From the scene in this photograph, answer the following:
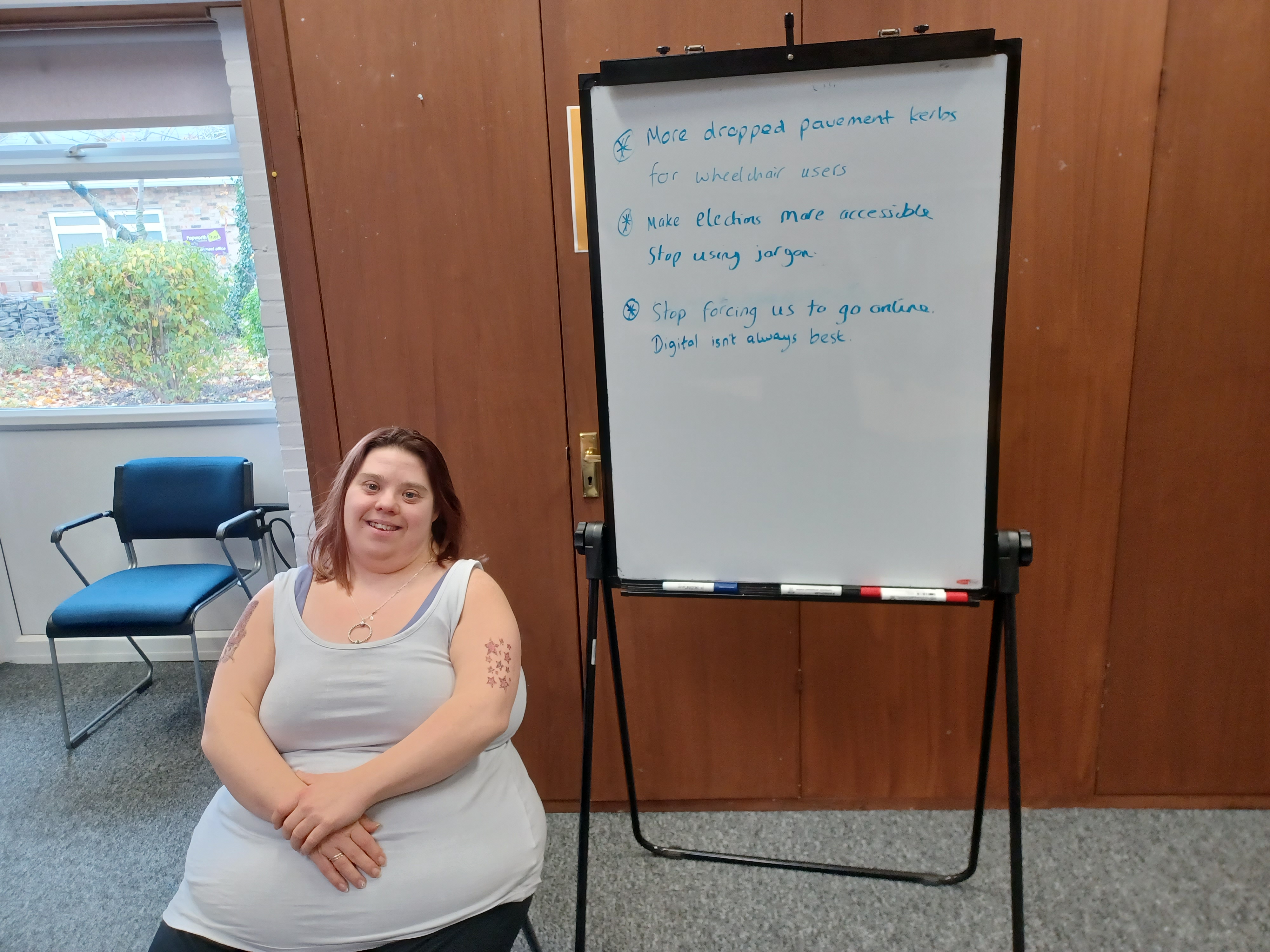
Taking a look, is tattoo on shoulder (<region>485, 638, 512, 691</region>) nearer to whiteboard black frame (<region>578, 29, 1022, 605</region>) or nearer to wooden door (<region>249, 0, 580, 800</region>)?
whiteboard black frame (<region>578, 29, 1022, 605</region>)

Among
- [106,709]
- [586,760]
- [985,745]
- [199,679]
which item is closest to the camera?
[586,760]

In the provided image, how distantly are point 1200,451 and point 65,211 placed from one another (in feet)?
12.2

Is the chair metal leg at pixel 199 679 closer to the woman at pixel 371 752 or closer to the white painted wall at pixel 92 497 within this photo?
the white painted wall at pixel 92 497

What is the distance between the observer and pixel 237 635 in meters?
1.21

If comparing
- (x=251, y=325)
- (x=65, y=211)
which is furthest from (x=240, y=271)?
(x=65, y=211)

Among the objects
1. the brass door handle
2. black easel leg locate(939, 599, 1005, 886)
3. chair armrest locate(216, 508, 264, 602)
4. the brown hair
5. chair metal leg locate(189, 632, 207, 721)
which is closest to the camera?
the brown hair

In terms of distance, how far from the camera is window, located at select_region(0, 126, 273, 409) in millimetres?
2598

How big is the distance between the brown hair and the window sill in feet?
5.55

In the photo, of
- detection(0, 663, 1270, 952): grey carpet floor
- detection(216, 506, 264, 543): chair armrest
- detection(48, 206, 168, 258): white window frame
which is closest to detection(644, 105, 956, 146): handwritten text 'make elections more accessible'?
detection(0, 663, 1270, 952): grey carpet floor

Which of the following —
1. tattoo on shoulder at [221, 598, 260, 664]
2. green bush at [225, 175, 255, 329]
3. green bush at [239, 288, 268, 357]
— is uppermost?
green bush at [225, 175, 255, 329]

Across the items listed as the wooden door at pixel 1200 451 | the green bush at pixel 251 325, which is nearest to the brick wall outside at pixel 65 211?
the green bush at pixel 251 325

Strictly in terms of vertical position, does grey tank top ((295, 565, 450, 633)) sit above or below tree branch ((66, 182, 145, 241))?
below

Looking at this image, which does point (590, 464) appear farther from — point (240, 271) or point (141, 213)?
point (141, 213)

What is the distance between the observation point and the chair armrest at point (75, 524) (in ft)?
7.88
